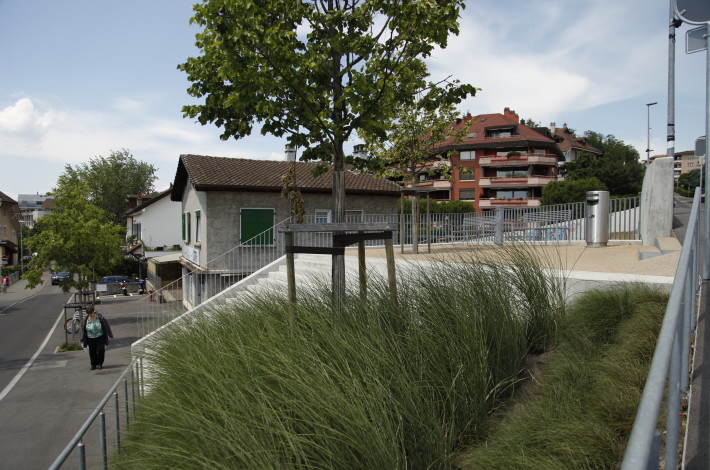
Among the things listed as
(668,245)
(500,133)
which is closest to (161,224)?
(668,245)

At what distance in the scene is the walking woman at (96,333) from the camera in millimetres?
15587

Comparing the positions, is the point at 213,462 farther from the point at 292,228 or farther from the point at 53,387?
the point at 53,387

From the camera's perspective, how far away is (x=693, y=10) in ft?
19.7

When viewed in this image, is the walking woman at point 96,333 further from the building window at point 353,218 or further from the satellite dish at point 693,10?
the satellite dish at point 693,10

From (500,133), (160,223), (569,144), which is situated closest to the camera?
(160,223)

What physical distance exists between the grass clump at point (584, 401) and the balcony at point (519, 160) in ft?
215

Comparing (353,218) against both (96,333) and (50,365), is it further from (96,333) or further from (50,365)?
(50,365)

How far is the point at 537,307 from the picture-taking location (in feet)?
16.0

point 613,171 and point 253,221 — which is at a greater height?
point 613,171

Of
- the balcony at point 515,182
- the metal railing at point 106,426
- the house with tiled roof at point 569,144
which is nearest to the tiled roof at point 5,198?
the balcony at point 515,182

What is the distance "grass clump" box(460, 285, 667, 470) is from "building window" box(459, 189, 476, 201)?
2598 inches

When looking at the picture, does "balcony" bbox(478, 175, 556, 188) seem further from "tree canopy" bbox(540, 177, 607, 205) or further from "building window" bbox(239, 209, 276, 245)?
"building window" bbox(239, 209, 276, 245)

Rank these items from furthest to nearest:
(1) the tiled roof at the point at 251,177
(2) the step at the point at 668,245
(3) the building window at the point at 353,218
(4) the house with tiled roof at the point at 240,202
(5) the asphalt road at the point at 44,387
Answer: (1) the tiled roof at the point at 251,177 < (4) the house with tiled roof at the point at 240,202 < (3) the building window at the point at 353,218 < (5) the asphalt road at the point at 44,387 < (2) the step at the point at 668,245

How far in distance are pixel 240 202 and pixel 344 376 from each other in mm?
23225
